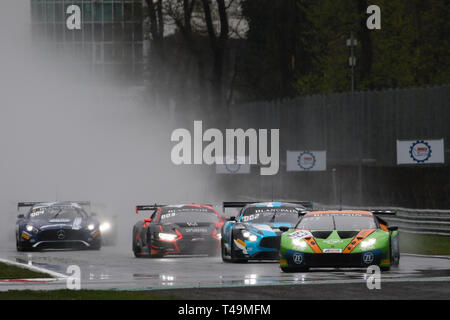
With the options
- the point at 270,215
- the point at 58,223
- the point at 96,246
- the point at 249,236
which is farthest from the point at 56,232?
the point at 249,236

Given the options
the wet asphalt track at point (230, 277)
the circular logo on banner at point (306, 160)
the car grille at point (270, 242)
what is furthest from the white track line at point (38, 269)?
the circular logo on banner at point (306, 160)

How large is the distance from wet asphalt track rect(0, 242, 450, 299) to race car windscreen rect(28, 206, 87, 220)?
14.4 ft

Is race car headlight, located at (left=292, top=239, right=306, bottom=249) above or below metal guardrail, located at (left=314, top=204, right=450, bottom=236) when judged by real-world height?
above

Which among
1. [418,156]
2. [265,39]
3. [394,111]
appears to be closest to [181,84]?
[265,39]

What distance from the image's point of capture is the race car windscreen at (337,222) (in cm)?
2078

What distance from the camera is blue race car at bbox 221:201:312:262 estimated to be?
2338cm

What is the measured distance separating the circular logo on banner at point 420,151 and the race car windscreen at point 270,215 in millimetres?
13540

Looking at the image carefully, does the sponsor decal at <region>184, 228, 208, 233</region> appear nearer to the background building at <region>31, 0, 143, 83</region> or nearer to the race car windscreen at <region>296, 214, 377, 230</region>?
the race car windscreen at <region>296, 214, 377, 230</region>

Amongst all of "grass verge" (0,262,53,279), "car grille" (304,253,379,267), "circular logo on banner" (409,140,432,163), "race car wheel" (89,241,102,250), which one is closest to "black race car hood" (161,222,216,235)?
"race car wheel" (89,241,102,250)

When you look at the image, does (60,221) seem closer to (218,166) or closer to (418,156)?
(418,156)

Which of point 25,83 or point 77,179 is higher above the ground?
point 25,83

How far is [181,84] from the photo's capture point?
8169 cm

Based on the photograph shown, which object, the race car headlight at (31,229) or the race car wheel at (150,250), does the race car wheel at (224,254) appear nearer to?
the race car wheel at (150,250)
